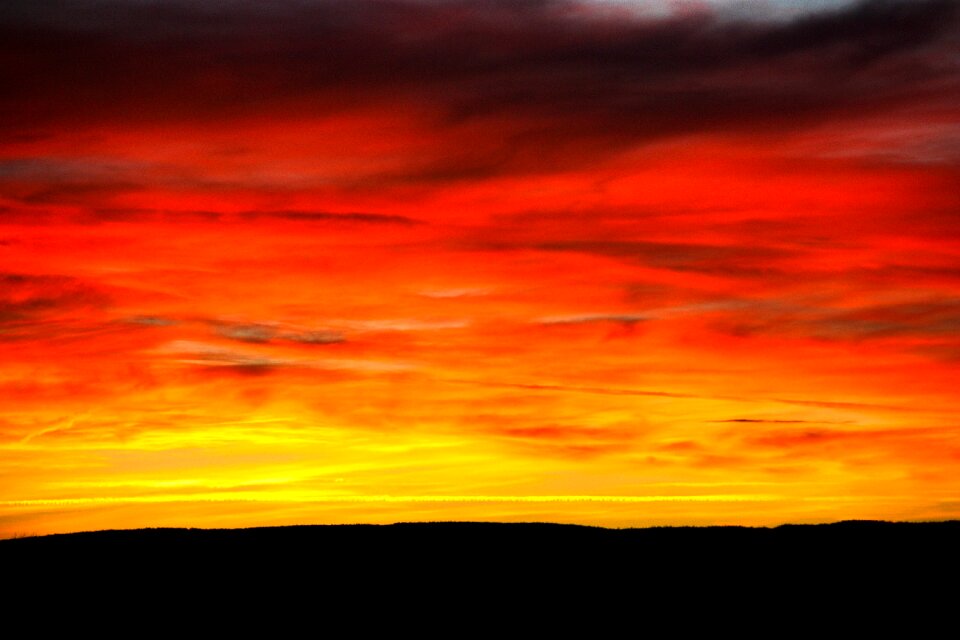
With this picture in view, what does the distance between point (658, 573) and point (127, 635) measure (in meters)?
11.7

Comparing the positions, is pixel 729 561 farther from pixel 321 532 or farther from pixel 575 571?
pixel 321 532

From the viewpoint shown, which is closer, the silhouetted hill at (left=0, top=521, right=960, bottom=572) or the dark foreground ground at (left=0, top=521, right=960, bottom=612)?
the dark foreground ground at (left=0, top=521, right=960, bottom=612)

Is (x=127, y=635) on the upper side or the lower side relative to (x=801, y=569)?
lower

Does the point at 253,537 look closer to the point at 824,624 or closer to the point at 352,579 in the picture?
the point at 352,579

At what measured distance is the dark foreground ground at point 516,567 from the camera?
2592 cm

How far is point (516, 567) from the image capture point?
28.6 meters

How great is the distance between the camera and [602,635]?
23.2 m

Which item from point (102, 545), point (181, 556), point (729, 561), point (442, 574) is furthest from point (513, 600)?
point (102, 545)

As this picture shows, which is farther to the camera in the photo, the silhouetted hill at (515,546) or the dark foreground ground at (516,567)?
the silhouetted hill at (515,546)

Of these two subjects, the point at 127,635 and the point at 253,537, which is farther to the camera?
the point at 253,537

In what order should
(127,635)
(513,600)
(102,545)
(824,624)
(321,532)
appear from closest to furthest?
(127,635), (824,624), (513,600), (102,545), (321,532)

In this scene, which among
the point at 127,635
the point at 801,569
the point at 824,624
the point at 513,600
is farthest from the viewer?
the point at 801,569

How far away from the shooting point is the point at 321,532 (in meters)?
32.9

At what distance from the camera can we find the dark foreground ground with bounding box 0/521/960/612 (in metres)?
25.9
